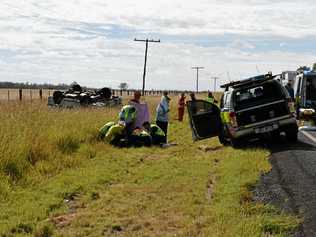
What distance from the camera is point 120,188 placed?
32.3 ft

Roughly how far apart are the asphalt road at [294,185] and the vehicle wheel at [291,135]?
1.53 meters

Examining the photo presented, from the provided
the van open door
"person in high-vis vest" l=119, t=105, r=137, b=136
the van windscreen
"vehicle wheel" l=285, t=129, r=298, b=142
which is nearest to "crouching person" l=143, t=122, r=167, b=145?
"person in high-vis vest" l=119, t=105, r=137, b=136

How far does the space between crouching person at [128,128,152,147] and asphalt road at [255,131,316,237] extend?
360cm

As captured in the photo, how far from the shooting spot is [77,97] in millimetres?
34281

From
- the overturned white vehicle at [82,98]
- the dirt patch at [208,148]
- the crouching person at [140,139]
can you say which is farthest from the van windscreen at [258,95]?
the overturned white vehicle at [82,98]

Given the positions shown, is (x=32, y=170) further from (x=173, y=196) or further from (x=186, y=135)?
(x=186, y=135)

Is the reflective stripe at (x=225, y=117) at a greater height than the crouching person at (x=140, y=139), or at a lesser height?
greater

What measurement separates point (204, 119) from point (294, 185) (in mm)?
7580

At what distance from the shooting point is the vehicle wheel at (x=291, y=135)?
16.4 m

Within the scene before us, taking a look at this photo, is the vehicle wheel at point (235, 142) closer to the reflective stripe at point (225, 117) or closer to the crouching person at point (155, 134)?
the reflective stripe at point (225, 117)

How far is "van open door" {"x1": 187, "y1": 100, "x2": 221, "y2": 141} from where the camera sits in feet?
55.4

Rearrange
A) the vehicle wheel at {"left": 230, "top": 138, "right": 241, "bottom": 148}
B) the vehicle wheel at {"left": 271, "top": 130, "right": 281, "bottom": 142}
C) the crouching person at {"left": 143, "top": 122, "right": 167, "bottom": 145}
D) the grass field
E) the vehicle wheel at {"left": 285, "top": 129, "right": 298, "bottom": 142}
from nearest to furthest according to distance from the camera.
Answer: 1. the grass field
2. the vehicle wheel at {"left": 230, "top": 138, "right": 241, "bottom": 148}
3. the vehicle wheel at {"left": 271, "top": 130, "right": 281, "bottom": 142}
4. the vehicle wheel at {"left": 285, "top": 129, "right": 298, "bottom": 142}
5. the crouching person at {"left": 143, "top": 122, "right": 167, "bottom": 145}

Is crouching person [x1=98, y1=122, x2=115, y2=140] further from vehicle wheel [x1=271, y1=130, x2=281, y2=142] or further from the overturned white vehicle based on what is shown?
the overturned white vehicle

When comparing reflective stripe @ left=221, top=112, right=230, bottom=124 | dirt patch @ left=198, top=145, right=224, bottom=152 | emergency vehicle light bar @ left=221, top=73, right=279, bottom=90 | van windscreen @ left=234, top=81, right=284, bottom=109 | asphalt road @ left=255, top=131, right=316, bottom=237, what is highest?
emergency vehicle light bar @ left=221, top=73, right=279, bottom=90
